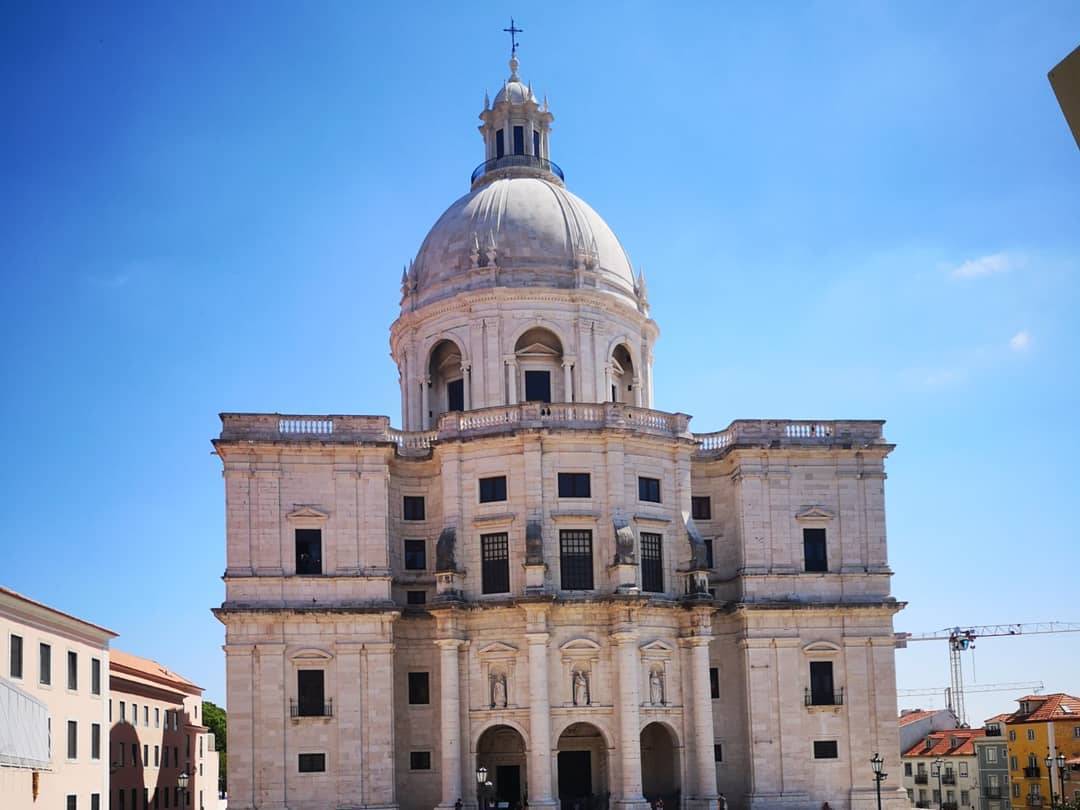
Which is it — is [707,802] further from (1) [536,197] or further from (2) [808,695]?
Answer: (1) [536,197]

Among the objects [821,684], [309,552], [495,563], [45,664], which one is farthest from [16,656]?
[821,684]

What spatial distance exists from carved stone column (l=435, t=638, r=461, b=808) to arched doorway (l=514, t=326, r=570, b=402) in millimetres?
13122

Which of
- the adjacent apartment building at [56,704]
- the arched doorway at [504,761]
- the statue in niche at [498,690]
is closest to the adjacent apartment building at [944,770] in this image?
the arched doorway at [504,761]

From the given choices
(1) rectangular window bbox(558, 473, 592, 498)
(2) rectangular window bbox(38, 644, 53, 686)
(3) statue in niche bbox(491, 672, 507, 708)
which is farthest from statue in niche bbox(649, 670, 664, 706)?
(2) rectangular window bbox(38, 644, 53, 686)

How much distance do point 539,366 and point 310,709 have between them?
1863cm

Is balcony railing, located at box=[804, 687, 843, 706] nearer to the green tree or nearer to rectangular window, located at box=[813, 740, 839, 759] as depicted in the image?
rectangular window, located at box=[813, 740, 839, 759]

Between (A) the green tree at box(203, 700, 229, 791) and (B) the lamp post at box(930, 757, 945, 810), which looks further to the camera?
(A) the green tree at box(203, 700, 229, 791)

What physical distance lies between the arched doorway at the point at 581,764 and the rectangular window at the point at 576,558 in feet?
19.1

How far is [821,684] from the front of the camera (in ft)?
177

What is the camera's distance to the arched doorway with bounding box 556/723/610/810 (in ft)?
171

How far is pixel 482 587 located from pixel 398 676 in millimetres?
5369

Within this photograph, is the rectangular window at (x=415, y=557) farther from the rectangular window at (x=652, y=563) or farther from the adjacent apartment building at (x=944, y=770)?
the adjacent apartment building at (x=944, y=770)

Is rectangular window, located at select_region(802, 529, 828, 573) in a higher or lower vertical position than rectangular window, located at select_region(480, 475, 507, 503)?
lower

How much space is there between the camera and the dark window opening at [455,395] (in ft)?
196
